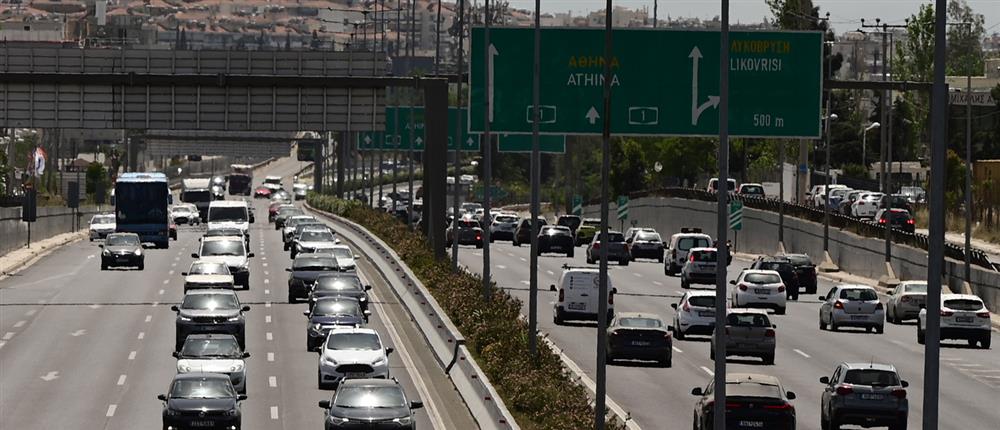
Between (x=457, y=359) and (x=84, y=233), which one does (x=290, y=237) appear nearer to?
(x=84, y=233)

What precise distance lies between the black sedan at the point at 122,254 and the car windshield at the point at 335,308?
3169 centimetres

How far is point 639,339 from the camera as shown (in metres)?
46.7

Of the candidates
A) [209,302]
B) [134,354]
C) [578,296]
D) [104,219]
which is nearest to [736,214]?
[104,219]

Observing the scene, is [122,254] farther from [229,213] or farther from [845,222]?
[845,222]

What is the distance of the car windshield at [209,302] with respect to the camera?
51125mm

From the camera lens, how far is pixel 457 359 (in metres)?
44.4

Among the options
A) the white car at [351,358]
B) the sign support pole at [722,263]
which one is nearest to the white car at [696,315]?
the white car at [351,358]

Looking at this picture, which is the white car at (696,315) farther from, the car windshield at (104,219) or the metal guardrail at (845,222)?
the car windshield at (104,219)

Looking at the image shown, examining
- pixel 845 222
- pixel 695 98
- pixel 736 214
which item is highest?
pixel 695 98

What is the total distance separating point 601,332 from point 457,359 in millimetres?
13772

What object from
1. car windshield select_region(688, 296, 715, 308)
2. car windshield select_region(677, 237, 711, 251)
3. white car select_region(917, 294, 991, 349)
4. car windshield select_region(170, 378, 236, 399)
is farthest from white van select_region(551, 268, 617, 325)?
car windshield select_region(677, 237, 711, 251)

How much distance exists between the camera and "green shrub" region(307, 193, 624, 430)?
32.5m

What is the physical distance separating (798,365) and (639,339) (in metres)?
4.14

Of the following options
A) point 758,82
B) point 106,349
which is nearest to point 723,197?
point 758,82
